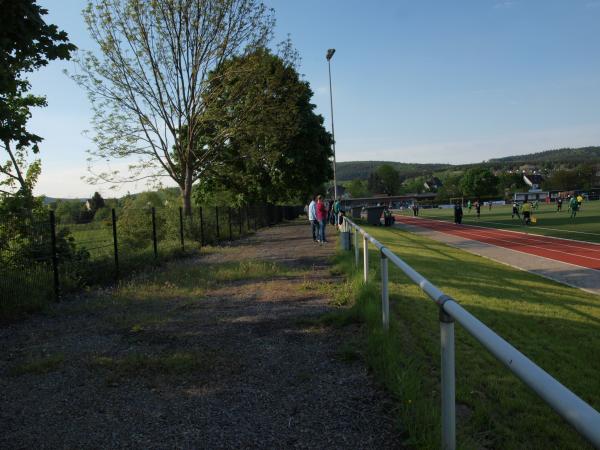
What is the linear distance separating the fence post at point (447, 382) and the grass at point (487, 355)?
1.07ft

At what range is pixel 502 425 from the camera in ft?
12.1

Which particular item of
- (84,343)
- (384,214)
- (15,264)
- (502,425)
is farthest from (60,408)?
(384,214)

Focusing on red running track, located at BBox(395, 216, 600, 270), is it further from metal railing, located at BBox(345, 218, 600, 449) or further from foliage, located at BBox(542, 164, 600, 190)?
foliage, located at BBox(542, 164, 600, 190)

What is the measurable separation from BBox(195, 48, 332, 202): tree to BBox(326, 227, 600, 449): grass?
1434cm

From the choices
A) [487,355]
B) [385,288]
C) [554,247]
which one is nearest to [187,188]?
[554,247]

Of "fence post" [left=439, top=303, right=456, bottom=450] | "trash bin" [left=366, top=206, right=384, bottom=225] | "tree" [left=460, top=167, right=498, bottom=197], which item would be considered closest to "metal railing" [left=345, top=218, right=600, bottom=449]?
"fence post" [left=439, top=303, right=456, bottom=450]

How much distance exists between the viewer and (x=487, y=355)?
5.41 metres

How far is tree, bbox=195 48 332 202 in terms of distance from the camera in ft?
74.2

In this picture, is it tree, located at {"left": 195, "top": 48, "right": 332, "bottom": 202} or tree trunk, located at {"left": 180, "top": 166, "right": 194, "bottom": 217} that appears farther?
tree trunk, located at {"left": 180, "top": 166, "right": 194, "bottom": 217}

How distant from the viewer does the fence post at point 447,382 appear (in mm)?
2578

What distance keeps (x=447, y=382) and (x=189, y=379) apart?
2.79 m

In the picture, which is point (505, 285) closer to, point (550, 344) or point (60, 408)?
point (550, 344)

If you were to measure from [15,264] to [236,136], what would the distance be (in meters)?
16.9

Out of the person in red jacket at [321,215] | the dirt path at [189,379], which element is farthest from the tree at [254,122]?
the dirt path at [189,379]
